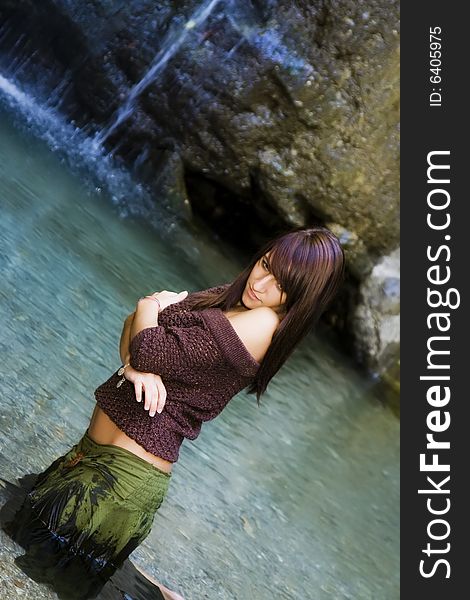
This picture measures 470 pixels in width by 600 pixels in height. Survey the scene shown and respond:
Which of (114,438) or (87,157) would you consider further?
(87,157)

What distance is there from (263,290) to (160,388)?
1.46 feet

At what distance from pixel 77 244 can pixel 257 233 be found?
3.73 metres

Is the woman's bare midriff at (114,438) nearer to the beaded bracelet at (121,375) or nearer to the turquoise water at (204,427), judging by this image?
the beaded bracelet at (121,375)

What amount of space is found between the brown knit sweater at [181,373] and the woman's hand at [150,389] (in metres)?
0.03

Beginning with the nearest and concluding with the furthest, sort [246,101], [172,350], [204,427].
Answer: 1. [172,350]
2. [204,427]
3. [246,101]

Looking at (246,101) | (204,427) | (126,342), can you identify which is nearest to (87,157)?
(246,101)

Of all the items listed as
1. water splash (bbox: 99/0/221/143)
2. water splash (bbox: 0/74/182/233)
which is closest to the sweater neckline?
water splash (bbox: 0/74/182/233)

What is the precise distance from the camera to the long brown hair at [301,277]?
2.79 metres

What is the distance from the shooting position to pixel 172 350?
8.90ft

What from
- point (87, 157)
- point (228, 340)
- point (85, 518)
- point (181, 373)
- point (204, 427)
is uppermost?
point (87, 157)

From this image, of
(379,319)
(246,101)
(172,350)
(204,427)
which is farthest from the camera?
(379,319)

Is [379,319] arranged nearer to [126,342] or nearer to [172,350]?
[126,342]

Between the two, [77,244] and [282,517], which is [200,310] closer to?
[282,517]

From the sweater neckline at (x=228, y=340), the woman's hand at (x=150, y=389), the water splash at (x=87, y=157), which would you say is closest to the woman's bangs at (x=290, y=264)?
the sweater neckline at (x=228, y=340)
